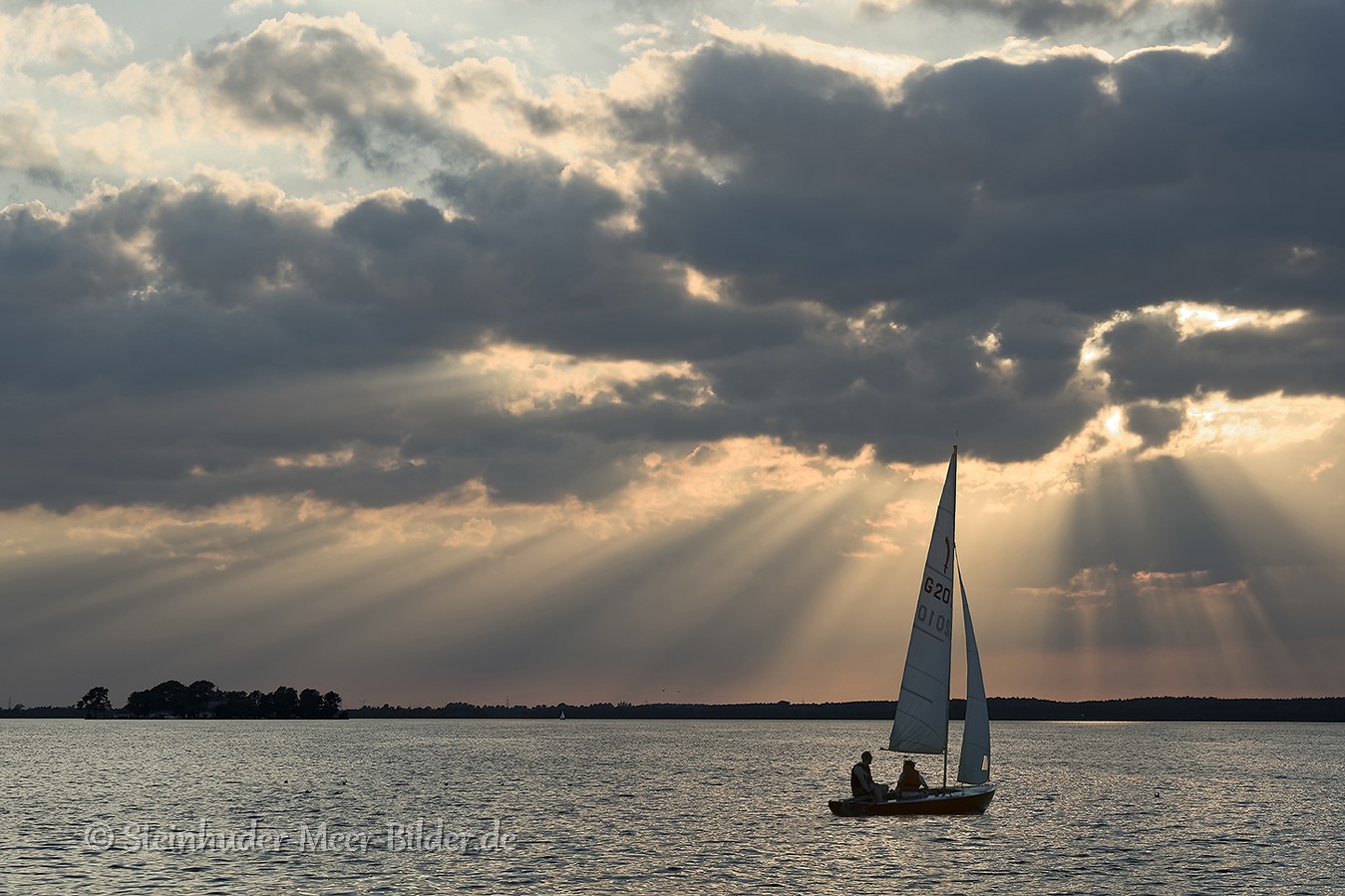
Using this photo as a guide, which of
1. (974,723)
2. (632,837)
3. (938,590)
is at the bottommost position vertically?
(632,837)

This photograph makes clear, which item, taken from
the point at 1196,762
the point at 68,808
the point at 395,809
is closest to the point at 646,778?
the point at 395,809

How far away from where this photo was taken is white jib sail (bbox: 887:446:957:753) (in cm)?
6912

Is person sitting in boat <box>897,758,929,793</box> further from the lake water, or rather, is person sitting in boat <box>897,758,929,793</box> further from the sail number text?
the sail number text

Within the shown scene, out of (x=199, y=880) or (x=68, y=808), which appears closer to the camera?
(x=199, y=880)

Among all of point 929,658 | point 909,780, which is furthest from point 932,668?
point 909,780

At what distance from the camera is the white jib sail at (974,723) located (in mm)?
71000

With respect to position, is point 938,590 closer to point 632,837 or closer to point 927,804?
point 927,804

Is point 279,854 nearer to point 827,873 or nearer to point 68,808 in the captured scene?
point 827,873

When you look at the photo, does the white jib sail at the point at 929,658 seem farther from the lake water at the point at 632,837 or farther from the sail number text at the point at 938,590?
the lake water at the point at 632,837

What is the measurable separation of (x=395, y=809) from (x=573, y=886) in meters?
42.8

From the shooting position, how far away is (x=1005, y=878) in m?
58.2

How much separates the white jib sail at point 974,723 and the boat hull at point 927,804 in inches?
39.5

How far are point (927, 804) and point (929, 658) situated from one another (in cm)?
735

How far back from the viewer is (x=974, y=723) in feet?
233
